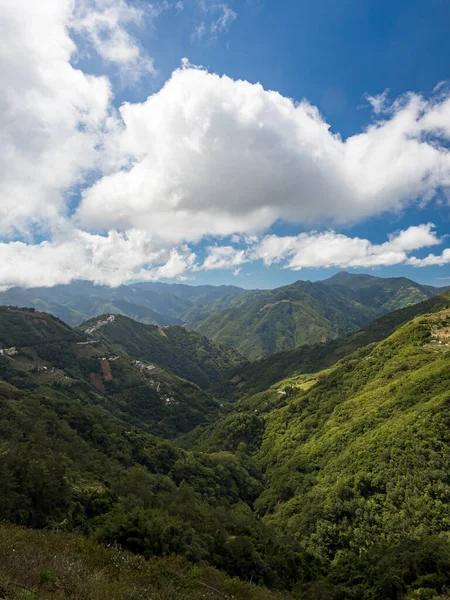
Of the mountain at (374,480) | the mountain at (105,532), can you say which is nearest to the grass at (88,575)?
the mountain at (105,532)

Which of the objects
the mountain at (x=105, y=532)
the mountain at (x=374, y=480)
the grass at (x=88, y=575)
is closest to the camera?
the grass at (x=88, y=575)

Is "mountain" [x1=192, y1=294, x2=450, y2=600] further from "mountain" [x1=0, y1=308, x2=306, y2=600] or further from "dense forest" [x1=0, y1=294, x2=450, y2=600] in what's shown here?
"mountain" [x1=0, y1=308, x2=306, y2=600]

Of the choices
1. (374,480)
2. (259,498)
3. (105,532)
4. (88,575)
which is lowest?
(259,498)

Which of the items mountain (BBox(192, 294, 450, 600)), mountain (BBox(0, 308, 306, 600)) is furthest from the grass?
mountain (BBox(192, 294, 450, 600))

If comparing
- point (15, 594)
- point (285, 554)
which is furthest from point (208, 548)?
point (15, 594)

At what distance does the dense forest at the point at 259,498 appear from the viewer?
2320cm

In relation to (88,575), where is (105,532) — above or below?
below

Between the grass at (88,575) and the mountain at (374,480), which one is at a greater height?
the grass at (88,575)

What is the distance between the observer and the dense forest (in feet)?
76.1

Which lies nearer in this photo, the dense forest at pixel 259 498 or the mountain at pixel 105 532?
the mountain at pixel 105 532

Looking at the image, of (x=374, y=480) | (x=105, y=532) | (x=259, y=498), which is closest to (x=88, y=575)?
(x=105, y=532)

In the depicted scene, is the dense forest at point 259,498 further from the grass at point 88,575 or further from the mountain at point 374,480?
the mountain at point 374,480

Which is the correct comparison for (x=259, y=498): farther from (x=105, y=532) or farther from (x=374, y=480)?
(x=105, y=532)

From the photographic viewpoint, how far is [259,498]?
103 m
